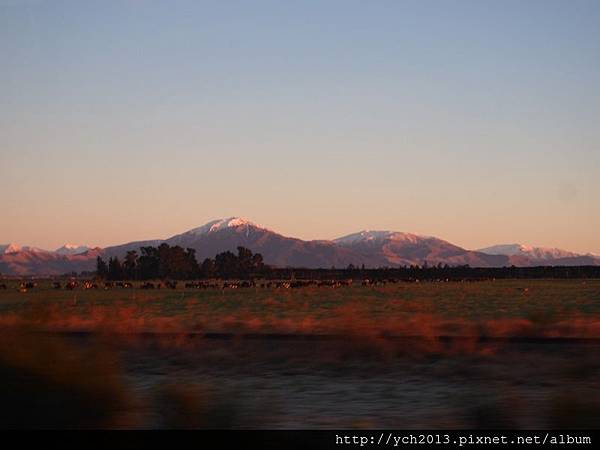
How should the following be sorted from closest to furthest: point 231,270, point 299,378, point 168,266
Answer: point 299,378 → point 168,266 → point 231,270

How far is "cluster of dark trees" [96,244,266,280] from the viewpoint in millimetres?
177125

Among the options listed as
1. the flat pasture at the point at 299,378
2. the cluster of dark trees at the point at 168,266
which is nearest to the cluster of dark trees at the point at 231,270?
the cluster of dark trees at the point at 168,266

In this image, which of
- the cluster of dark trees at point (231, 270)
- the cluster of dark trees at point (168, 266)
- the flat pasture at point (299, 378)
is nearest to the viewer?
the flat pasture at point (299, 378)

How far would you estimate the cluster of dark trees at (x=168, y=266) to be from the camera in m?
177

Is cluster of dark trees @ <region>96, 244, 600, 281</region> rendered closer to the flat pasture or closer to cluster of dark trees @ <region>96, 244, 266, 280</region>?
cluster of dark trees @ <region>96, 244, 266, 280</region>

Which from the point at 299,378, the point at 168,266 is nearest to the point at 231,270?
the point at 168,266

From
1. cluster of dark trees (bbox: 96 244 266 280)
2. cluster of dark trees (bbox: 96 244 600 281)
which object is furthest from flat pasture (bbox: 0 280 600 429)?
cluster of dark trees (bbox: 96 244 266 280)

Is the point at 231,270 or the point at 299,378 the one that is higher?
the point at 231,270

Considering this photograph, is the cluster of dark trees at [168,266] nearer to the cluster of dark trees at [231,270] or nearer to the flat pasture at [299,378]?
the cluster of dark trees at [231,270]

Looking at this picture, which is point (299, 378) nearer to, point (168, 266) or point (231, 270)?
point (168, 266)

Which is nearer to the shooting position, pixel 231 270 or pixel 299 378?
pixel 299 378

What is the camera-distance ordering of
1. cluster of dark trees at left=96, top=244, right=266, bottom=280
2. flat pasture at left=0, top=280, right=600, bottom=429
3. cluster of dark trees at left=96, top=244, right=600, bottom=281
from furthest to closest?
cluster of dark trees at left=96, top=244, right=600, bottom=281
cluster of dark trees at left=96, top=244, right=266, bottom=280
flat pasture at left=0, top=280, right=600, bottom=429

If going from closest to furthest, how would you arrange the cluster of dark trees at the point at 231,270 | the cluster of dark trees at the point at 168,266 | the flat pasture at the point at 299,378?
1. the flat pasture at the point at 299,378
2. the cluster of dark trees at the point at 168,266
3. the cluster of dark trees at the point at 231,270

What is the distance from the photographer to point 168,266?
595ft
